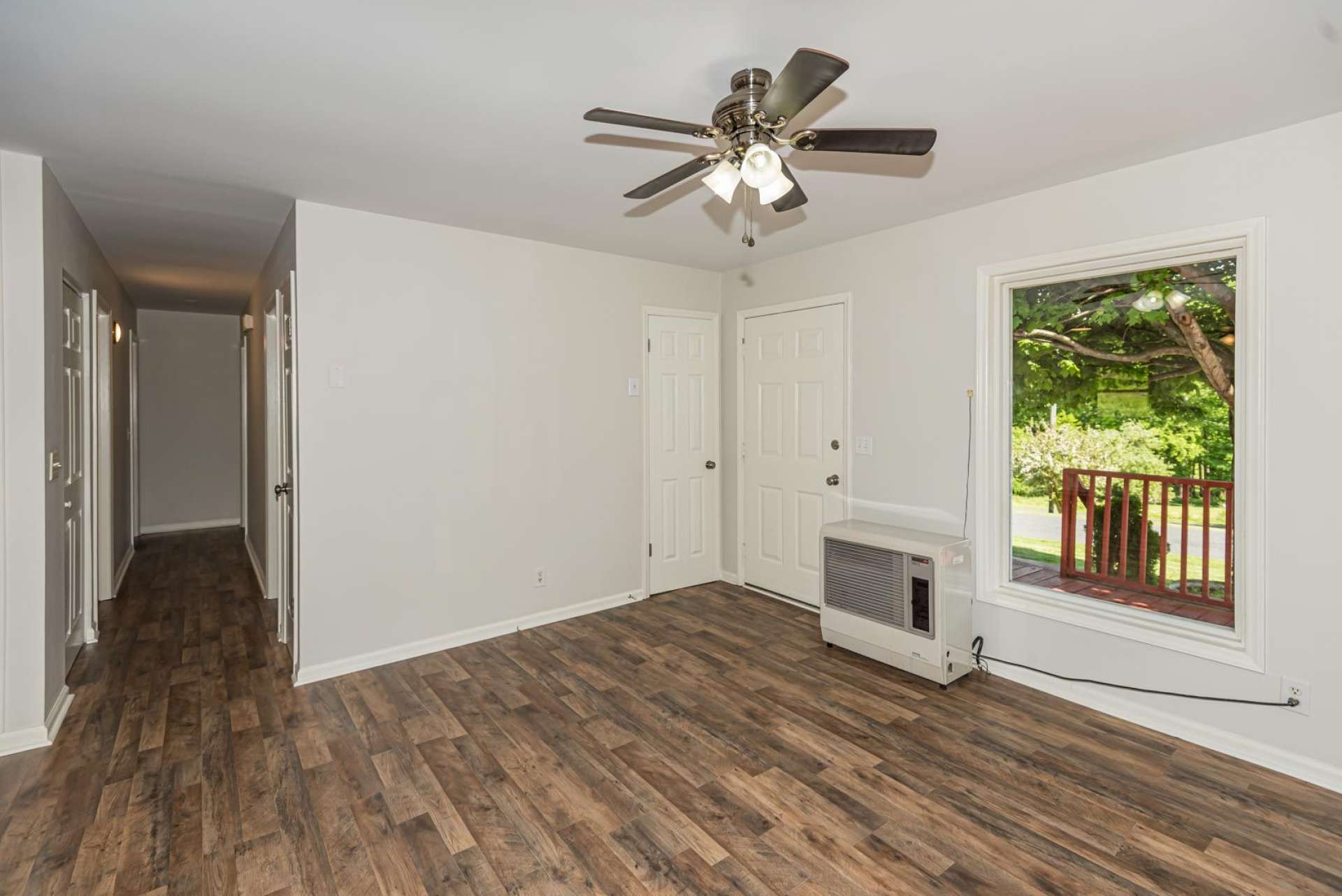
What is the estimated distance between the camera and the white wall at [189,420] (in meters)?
7.11

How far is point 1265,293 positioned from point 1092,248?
672 mm

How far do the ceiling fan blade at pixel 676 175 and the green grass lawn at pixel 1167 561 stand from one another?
2619 millimetres

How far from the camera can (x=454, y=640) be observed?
386 cm

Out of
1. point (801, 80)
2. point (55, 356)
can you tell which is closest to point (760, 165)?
point (801, 80)

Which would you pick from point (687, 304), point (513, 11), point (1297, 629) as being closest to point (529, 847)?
point (513, 11)

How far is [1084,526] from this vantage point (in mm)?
3361

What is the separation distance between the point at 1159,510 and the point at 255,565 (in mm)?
6421

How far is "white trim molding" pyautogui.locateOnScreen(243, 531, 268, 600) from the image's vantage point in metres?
5.00

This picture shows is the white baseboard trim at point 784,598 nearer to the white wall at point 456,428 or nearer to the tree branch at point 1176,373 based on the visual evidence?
the white wall at point 456,428

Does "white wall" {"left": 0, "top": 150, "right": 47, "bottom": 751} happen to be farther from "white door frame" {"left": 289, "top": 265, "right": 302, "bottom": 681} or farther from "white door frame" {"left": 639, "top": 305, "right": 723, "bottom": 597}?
"white door frame" {"left": 639, "top": 305, "right": 723, "bottom": 597}

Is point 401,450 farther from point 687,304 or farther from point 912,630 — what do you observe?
point 912,630

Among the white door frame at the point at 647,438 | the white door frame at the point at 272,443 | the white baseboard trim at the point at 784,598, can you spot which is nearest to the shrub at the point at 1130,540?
the white baseboard trim at the point at 784,598

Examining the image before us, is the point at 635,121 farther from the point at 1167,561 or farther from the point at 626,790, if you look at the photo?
the point at 1167,561

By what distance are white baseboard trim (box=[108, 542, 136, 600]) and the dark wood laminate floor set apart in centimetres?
144
